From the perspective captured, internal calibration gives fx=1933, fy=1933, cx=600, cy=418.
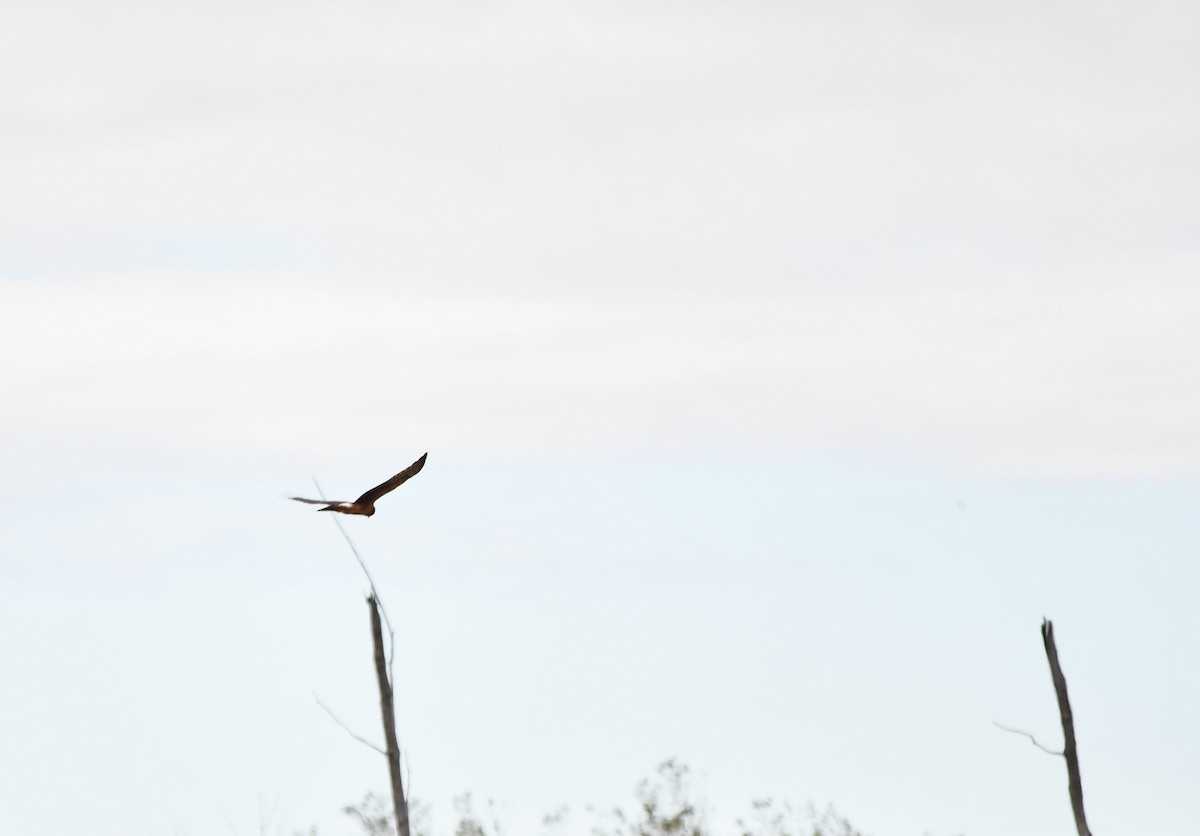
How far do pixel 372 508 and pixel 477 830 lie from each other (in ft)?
87.2

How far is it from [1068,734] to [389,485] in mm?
9689

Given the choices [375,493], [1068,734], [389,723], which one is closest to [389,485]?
[375,493]

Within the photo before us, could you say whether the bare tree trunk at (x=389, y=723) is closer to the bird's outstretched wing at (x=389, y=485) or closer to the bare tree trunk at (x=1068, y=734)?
the bird's outstretched wing at (x=389, y=485)

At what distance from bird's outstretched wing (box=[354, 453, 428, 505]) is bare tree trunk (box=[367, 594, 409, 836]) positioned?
4.39 meters

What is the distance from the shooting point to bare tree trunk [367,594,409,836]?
2409cm

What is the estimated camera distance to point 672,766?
4819cm

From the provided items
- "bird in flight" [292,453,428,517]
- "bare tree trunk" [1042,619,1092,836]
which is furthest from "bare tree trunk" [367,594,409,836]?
"bare tree trunk" [1042,619,1092,836]

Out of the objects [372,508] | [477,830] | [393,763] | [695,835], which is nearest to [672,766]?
[695,835]

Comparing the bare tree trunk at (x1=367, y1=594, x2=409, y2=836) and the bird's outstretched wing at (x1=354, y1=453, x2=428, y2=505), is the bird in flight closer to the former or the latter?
the bird's outstretched wing at (x1=354, y1=453, x2=428, y2=505)

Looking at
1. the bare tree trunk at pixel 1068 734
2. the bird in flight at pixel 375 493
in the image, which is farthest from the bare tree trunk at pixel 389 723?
the bare tree trunk at pixel 1068 734

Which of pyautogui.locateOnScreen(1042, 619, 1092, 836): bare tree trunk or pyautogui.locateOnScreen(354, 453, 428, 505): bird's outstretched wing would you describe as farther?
pyautogui.locateOnScreen(1042, 619, 1092, 836): bare tree trunk

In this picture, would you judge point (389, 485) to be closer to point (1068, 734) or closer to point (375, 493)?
point (375, 493)

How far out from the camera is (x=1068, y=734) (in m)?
24.0

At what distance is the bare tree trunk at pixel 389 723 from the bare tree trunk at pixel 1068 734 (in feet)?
26.7
